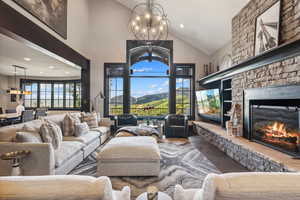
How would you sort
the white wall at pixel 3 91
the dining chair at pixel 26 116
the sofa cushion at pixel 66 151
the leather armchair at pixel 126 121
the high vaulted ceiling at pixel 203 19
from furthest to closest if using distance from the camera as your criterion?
the white wall at pixel 3 91 < the leather armchair at pixel 126 121 < the dining chair at pixel 26 116 < the high vaulted ceiling at pixel 203 19 < the sofa cushion at pixel 66 151

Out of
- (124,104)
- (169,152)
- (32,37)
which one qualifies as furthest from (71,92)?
(169,152)

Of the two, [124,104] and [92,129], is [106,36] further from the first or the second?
[92,129]

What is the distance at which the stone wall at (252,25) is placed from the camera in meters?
2.65

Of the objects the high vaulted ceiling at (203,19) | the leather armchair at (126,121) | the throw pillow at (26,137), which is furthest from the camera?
the leather armchair at (126,121)

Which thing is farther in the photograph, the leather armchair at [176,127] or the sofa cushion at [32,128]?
the leather armchair at [176,127]

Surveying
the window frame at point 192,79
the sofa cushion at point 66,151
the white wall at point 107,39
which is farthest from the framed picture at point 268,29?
the sofa cushion at point 66,151

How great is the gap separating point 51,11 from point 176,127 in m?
4.74

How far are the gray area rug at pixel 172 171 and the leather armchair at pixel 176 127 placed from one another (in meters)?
1.49

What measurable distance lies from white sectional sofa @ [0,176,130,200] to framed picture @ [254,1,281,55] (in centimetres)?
340

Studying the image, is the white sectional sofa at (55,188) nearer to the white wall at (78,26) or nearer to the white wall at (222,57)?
the white wall at (78,26)

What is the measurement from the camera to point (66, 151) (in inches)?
119

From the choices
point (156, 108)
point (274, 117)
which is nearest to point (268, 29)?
point (274, 117)

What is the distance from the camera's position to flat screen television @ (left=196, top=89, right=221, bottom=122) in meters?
5.51

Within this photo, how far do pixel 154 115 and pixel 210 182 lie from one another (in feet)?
22.3
